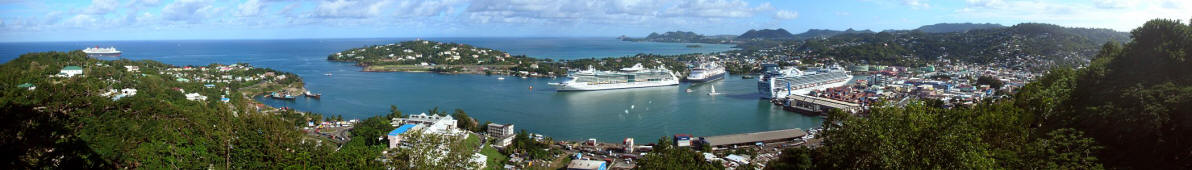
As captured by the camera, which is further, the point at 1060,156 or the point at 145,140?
the point at 145,140

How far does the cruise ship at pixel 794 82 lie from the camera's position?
14.8m

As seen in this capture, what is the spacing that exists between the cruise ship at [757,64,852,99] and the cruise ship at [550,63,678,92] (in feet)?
11.9

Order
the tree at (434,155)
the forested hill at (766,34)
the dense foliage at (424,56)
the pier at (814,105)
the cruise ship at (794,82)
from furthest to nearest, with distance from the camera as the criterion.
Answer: the forested hill at (766,34) → the dense foliage at (424,56) → the cruise ship at (794,82) → the pier at (814,105) → the tree at (434,155)

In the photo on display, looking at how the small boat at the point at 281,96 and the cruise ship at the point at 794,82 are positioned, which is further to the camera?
the small boat at the point at 281,96

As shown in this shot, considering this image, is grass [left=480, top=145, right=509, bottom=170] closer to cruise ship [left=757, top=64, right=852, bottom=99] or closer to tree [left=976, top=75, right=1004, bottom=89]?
cruise ship [left=757, top=64, right=852, bottom=99]

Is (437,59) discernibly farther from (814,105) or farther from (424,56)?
(814,105)

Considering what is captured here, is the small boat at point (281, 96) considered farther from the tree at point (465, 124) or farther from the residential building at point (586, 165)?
the residential building at point (586, 165)

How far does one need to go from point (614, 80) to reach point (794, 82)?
5.39 metres

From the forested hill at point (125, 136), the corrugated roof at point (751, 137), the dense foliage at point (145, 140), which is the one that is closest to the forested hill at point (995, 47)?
the corrugated roof at point (751, 137)

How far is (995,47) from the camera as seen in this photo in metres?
27.7

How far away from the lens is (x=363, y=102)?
1445cm

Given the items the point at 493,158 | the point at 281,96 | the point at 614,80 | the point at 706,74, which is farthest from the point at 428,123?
the point at 706,74

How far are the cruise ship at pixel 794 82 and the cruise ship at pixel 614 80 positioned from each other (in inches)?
143

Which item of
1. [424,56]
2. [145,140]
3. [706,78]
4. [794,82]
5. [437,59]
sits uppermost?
[424,56]
